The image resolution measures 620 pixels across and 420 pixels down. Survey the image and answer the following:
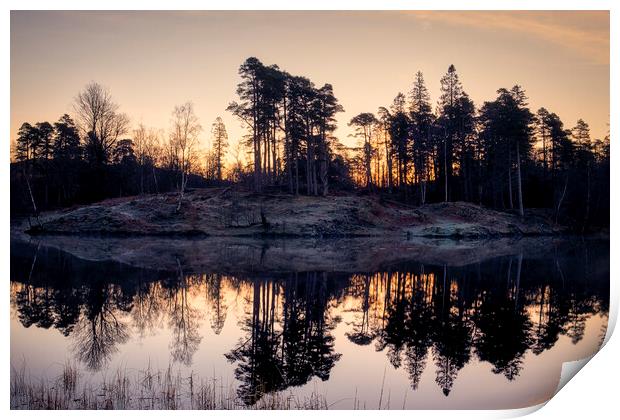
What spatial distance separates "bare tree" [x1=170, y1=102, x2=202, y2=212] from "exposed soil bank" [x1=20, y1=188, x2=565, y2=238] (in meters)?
3.48

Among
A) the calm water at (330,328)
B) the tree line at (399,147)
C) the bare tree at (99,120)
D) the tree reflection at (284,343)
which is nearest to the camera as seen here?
the tree reflection at (284,343)

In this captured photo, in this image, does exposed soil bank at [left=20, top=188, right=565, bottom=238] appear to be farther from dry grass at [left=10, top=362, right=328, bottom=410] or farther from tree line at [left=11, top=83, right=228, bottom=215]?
dry grass at [left=10, top=362, right=328, bottom=410]

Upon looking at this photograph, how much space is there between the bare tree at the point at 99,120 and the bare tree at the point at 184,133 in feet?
6.51

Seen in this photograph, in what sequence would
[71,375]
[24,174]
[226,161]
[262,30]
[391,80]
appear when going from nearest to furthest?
[71,375], [262,30], [24,174], [391,80], [226,161]

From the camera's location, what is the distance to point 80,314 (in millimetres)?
11352

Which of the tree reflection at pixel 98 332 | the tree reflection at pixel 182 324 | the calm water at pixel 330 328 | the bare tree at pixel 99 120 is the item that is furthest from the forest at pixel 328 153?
the tree reflection at pixel 182 324

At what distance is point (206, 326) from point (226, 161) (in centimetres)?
2167

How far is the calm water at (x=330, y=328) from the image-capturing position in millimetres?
8000

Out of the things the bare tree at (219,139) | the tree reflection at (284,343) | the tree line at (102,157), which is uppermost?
the bare tree at (219,139)

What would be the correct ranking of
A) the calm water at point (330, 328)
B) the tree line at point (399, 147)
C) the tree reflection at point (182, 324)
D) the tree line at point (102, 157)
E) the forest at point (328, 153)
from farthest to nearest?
the tree line at point (399, 147) → the forest at point (328, 153) → the tree line at point (102, 157) → the tree reflection at point (182, 324) → the calm water at point (330, 328)

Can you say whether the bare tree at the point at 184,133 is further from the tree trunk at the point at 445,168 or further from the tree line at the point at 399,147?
the tree trunk at the point at 445,168

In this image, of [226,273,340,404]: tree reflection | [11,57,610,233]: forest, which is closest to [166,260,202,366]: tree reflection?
[226,273,340,404]: tree reflection
